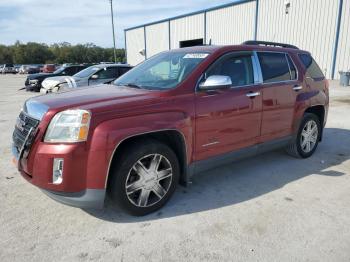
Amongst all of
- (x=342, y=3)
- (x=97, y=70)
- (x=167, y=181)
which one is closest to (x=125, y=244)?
(x=167, y=181)

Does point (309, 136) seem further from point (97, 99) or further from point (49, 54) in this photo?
point (49, 54)

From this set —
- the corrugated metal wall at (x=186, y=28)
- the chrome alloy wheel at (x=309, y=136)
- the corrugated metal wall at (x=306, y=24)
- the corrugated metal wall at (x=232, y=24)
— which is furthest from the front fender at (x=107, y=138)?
the corrugated metal wall at (x=186, y=28)

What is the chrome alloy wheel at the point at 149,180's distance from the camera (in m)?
3.19

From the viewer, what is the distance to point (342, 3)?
704 inches

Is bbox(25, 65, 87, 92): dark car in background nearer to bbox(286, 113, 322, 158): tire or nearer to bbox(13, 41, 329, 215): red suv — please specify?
bbox(13, 41, 329, 215): red suv

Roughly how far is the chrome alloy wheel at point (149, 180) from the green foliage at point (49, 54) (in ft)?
267

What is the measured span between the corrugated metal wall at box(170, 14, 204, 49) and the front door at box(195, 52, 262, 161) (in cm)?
2585

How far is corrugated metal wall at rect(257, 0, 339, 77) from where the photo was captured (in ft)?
61.8

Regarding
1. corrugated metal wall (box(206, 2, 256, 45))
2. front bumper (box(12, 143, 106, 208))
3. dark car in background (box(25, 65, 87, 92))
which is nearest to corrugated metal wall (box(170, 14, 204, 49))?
corrugated metal wall (box(206, 2, 256, 45))

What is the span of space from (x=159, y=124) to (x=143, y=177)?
597 millimetres

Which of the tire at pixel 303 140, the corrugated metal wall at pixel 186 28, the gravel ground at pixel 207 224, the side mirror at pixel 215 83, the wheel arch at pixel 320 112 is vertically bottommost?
the gravel ground at pixel 207 224

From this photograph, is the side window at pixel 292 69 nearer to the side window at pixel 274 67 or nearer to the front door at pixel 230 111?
the side window at pixel 274 67

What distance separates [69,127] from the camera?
112 inches

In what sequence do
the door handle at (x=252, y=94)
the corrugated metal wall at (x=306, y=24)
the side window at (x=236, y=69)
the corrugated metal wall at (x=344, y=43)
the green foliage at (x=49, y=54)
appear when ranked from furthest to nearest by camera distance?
the green foliage at (x=49, y=54)
the corrugated metal wall at (x=306, y=24)
the corrugated metal wall at (x=344, y=43)
the door handle at (x=252, y=94)
the side window at (x=236, y=69)
